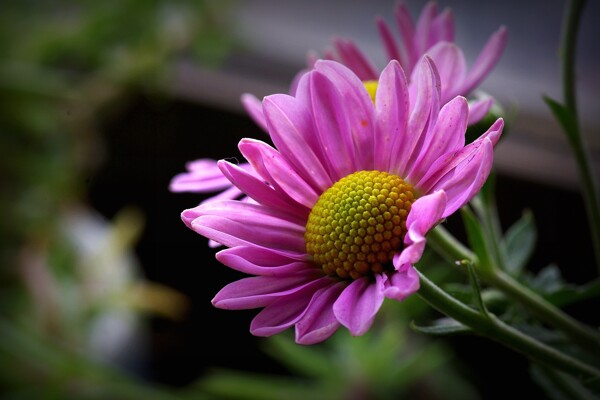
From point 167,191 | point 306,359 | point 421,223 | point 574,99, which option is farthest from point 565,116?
point 167,191

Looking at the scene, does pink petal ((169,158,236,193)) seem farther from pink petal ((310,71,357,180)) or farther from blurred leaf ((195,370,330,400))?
blurred leaf ((195,370,330,400))

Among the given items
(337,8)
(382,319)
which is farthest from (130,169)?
(382,319)

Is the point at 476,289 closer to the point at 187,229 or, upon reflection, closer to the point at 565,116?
the point at 565,116

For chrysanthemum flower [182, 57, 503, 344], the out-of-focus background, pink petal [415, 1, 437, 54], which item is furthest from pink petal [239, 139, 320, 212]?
the out-of-focus background

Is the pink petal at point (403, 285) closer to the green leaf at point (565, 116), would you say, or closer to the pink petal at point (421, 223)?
the pink petal at point (421, 223)

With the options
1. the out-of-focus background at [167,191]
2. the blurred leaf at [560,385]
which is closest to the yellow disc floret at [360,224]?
the blurred leaf at [560,385]

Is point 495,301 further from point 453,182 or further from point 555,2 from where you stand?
point 555,2
